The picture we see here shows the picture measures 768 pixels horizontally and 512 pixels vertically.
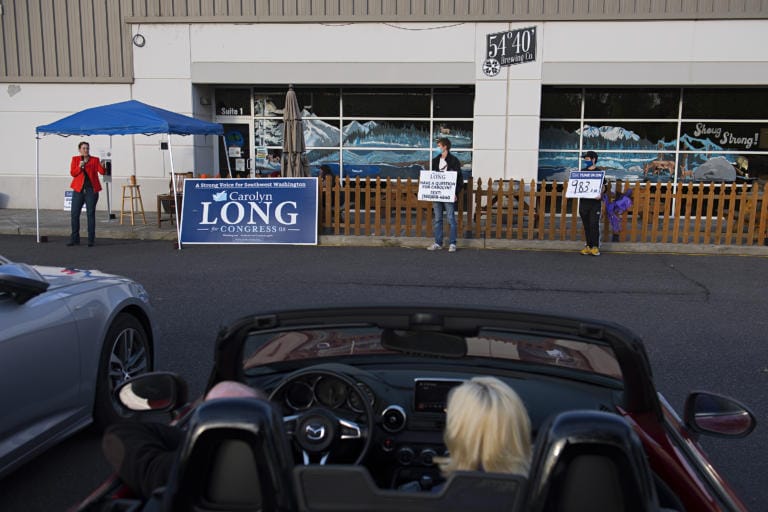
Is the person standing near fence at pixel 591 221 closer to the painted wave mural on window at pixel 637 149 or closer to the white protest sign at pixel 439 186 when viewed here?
the white protest sign at pixel 439 186

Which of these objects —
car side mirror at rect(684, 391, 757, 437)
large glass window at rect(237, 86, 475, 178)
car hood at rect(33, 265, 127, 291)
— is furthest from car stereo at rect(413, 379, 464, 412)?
large glass window at rect(237, 86, 475, 178)

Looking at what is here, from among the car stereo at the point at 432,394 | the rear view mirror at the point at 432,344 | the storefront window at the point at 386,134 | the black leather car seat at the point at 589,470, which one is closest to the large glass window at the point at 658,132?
the storefront window at the point at 386,134

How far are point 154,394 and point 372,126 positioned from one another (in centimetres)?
1589

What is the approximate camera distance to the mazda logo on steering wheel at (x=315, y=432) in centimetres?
223

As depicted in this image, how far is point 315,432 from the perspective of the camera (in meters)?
2.23

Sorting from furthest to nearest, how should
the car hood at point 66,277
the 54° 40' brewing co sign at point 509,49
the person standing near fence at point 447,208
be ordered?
the 54° 40' brewing co sign at point 509,49 < the person standing near fence at point 447,208 < the car hood at point 66,277

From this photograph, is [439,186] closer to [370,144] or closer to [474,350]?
[370,144]

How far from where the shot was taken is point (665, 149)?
1755cm

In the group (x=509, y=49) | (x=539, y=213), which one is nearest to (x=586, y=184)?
(x=539, y=213)

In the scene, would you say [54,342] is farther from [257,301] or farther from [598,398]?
[257,301]

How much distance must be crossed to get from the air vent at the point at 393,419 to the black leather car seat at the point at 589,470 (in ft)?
3.37

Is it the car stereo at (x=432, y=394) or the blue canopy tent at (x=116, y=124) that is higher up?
the blue canopy tent at (x=116, y=124)

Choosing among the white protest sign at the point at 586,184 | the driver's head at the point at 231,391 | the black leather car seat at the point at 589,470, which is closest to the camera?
the black leather car seat at the point at 589,470

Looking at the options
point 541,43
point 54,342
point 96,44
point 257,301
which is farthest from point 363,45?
point 54,342
